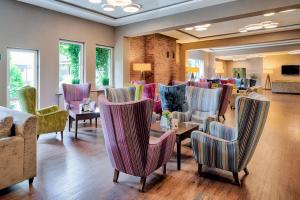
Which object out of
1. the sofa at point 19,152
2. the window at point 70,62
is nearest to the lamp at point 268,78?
the window at point 70,62

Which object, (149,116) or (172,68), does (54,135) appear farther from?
(172,68)

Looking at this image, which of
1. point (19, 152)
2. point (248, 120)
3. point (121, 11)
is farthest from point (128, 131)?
point (121, 11)

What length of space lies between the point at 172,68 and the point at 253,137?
7.80 meters

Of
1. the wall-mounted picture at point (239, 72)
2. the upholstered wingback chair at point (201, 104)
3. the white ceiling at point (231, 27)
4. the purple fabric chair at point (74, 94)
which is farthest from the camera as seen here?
the wall-mounted picture at point (239, 72)

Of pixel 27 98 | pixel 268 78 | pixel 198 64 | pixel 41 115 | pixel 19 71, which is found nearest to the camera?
pixel 27 98

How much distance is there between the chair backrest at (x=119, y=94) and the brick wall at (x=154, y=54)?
3303 millimetres

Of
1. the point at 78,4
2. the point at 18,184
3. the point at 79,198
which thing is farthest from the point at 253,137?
the point at 78,4

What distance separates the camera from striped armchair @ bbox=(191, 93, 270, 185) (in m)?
2.56

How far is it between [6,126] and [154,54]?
6877mm

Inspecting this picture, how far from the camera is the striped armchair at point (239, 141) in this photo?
2.56 m

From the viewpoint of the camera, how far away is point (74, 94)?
600 cm

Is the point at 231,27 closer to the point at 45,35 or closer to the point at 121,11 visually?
the point at 121,11

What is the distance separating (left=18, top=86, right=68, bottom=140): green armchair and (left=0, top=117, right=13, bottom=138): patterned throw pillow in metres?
1.56

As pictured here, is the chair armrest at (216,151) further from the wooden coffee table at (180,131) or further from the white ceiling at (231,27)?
the white ceiling at (231,27)
